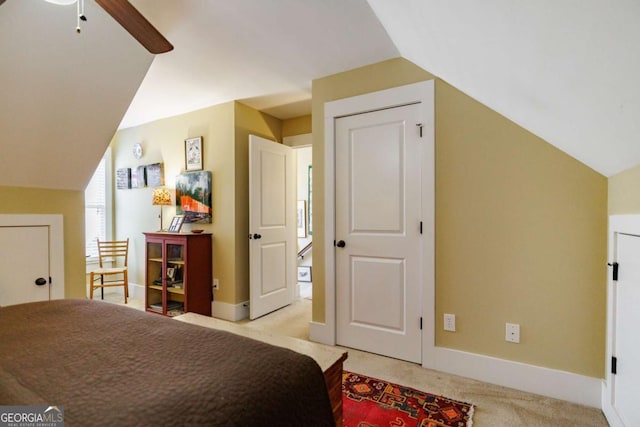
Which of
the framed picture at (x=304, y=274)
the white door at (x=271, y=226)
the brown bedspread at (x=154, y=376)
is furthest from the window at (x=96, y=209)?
the brown bedspread at (x=154, y=376)

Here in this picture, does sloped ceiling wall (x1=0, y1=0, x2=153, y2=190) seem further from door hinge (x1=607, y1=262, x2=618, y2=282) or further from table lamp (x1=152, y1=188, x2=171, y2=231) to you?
door hinge (x1=607, y1=262, x2=618, y2=282)

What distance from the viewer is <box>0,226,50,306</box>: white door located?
69.4 inches

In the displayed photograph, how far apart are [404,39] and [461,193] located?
42.6 inches

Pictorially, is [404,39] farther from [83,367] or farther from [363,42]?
[83,367]

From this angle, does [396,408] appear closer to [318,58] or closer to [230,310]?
[230,310]

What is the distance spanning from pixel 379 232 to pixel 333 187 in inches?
21.7

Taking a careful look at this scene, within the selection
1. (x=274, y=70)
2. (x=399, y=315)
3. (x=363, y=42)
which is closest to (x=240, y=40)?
(x=274, y=70)

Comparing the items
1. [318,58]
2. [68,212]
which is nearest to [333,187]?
[318,58]

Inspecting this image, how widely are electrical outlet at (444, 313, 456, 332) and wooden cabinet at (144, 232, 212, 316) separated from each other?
2.49m

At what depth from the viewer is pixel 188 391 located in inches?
24.2

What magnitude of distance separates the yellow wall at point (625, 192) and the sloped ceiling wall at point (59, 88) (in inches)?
102

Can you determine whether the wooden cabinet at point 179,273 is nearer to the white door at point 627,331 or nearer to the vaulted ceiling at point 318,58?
the vaulted ceiling at point 318,58

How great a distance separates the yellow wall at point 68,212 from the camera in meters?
1.85

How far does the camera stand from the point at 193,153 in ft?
11.8
